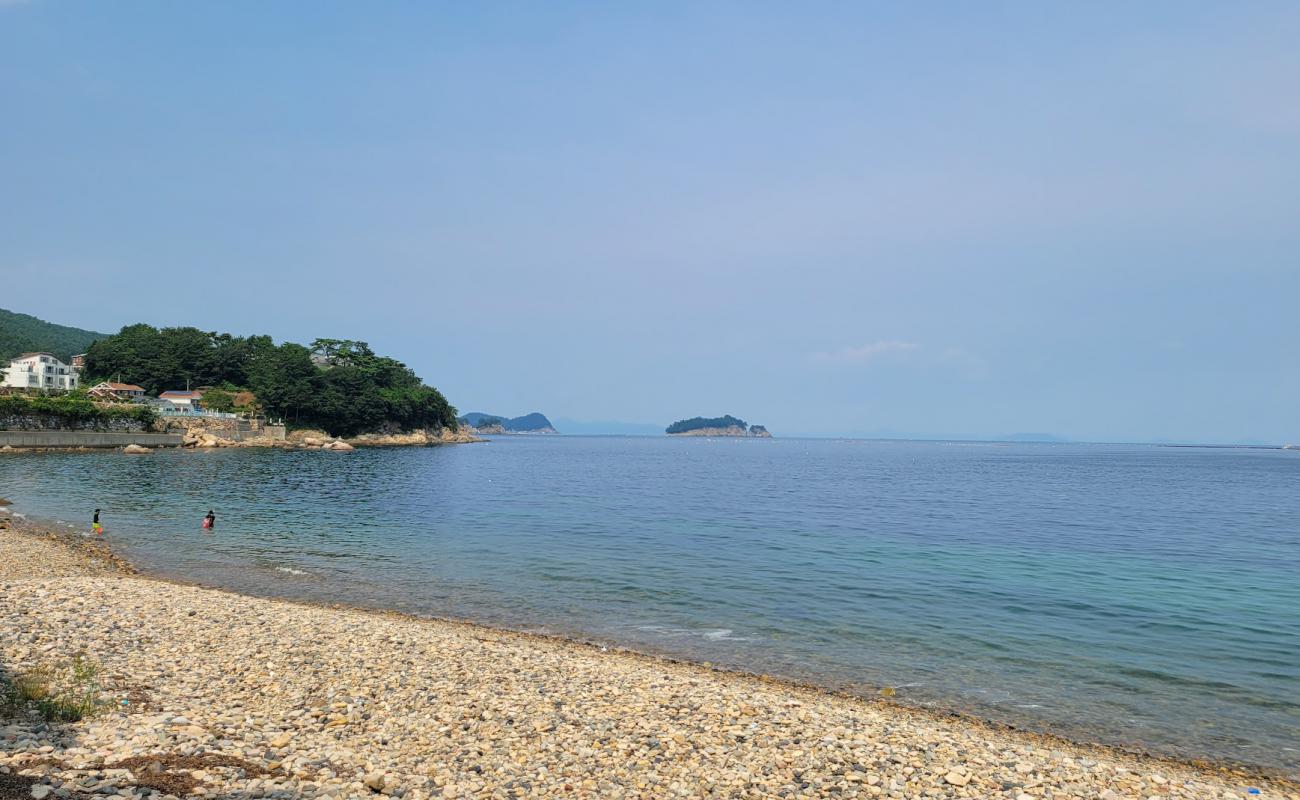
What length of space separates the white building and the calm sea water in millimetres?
108975

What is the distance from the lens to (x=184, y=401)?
142000 mm

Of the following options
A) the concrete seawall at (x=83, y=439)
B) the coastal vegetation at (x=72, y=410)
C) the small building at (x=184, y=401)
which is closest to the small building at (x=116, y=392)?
the coastal vegetation at (x=72, y=410)

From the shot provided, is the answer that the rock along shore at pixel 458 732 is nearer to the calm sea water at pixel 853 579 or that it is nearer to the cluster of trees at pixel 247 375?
the calm sea water at pixel 853 579

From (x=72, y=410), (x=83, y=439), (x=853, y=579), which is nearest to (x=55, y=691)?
(x=853, y=579)

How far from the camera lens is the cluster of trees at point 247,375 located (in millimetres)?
151000

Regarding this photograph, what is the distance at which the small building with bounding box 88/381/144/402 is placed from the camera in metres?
126

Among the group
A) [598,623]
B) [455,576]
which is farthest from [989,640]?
[455,576]

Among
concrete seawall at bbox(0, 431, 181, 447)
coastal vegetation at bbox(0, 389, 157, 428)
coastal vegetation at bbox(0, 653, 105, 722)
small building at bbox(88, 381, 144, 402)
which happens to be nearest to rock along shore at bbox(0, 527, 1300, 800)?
coastal vegetation at bbox(0, 653, 105, 722)

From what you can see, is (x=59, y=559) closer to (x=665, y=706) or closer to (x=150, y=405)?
(x=665, y=706)

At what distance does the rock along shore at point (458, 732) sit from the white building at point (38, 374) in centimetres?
16819

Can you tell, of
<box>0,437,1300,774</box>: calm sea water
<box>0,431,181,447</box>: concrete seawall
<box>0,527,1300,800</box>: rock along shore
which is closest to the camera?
<box>0,527,1300,800</box>: rock along shore

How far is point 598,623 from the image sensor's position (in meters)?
22.0

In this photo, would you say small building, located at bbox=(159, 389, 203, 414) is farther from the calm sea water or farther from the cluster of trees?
the calm sea water

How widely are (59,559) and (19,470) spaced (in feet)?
187
